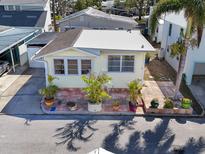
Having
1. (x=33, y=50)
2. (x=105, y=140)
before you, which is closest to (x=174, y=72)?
(x=105, y=140)

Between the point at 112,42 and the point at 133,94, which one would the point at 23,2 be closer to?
the point at 112,42

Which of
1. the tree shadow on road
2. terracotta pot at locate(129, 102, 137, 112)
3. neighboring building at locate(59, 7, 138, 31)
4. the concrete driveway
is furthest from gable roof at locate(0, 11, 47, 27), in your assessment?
the tree shadow on road

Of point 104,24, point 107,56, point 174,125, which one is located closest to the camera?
point 174,125

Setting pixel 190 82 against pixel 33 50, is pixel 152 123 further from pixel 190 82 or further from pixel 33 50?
pixel 33 50

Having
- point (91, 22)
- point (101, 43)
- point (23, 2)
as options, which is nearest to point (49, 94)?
point (101, 43)

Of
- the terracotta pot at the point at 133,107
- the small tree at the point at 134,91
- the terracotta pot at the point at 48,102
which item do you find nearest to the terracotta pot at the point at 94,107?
the terracotta pot at the point at 133,107
